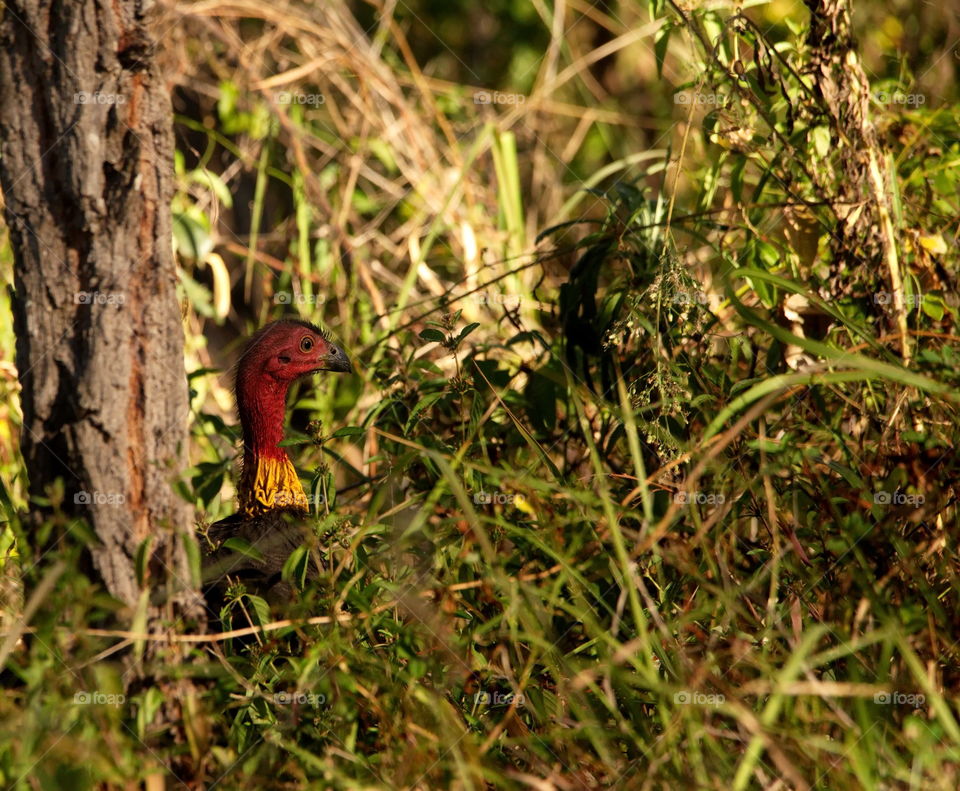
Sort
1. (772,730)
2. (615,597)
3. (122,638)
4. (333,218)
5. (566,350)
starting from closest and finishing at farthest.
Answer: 1. (772,730)
2. (122,638)
3. (615,597)
4. (566,350)
5. (333,218)

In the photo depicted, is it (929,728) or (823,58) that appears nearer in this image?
(929,728)

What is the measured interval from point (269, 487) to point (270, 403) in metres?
0.26

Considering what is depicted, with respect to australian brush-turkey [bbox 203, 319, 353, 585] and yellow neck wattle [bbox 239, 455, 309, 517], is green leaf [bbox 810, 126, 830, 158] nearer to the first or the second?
australian brush-turkey [bbox 203, 319, 353, 585]

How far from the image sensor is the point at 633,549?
97.5 inches

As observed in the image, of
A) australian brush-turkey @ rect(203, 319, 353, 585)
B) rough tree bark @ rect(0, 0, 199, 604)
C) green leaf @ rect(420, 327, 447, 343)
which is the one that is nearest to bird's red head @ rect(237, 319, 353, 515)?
australian brush-turkey @ rect(203, 319, 353, 585)

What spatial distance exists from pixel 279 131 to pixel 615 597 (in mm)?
3073

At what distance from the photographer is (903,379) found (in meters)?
2.03

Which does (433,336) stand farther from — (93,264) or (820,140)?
(820,140)

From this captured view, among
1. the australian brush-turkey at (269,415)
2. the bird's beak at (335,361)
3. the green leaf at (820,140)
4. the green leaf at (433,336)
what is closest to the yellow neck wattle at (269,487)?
the australian brush-turkey at (269,415)

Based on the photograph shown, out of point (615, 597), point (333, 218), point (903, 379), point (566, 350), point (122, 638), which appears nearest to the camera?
point (903, 379)

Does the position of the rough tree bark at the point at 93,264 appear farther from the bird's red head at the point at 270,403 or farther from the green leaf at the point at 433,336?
the bird's red head at the point at 270,403

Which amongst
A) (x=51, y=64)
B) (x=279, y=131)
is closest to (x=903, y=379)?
(x=51, y=64)

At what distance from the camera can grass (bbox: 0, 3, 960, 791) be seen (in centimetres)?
197

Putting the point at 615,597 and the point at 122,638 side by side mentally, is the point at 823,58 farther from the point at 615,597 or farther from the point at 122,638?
the point at 122,638
